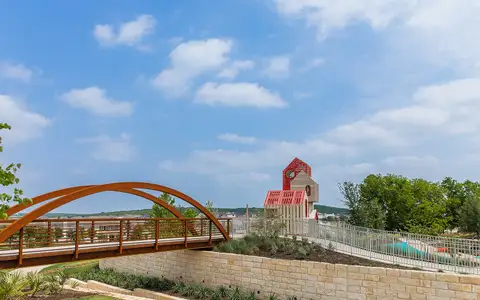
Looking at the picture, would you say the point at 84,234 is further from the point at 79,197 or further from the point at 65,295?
the point at 65,295

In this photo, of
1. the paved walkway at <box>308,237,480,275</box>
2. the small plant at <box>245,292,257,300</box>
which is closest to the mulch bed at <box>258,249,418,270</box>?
the paved walkway at <box>308,237,480,275</box>

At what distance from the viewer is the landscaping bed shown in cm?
1549

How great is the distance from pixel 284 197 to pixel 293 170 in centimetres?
552

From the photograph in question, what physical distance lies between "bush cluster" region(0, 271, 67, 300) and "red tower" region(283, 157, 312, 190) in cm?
1601

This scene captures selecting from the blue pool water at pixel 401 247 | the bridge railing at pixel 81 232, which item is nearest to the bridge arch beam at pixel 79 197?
the bridge railing at pixel 81 232

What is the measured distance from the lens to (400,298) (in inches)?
502

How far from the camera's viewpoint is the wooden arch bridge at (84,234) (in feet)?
38.9

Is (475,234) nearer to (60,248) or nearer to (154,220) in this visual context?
(154,220)

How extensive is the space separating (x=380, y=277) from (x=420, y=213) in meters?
23.4

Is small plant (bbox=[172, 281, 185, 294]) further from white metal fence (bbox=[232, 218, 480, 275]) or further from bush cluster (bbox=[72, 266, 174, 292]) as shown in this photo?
white metal fence (bbox=[232, 218, 480, 275])

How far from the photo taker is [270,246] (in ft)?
57.1

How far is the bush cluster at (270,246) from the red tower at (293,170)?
31.9 feet

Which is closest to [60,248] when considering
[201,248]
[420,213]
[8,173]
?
[8,173]

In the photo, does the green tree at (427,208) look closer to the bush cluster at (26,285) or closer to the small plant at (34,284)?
the bush cluster at (26,285)
